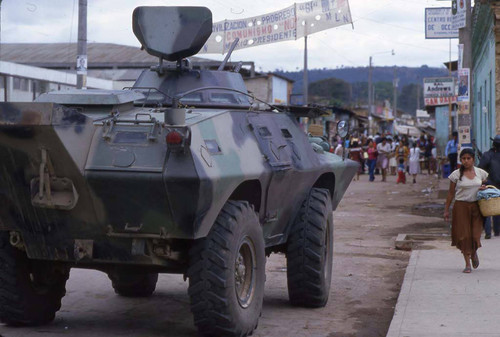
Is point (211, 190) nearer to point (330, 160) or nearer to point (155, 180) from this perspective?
point (155, 180)

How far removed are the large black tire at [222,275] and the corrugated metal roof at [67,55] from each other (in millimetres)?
42469

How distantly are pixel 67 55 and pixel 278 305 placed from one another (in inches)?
1819

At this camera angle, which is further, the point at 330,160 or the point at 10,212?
the point at 330,160

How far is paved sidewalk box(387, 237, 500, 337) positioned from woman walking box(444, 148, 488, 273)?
298mm

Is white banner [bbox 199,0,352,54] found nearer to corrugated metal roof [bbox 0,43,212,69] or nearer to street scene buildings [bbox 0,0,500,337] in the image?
street scene buildings [bbox 0,0,500,337]

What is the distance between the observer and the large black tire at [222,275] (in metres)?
7.45

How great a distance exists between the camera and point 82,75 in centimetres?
2003

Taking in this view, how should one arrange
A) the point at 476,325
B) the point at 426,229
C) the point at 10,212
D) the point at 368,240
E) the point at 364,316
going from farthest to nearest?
1. the point at 426,229
2. the point at 368,240
3. the point at 364,316
4. the point at 476,325
5. the point at 10,212

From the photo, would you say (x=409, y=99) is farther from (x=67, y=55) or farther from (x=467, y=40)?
(x=467, y=40)

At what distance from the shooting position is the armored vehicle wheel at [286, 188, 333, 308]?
9.34 meters

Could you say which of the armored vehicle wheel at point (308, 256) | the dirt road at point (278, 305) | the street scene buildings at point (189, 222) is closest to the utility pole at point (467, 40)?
the dirt road at point (278, 305)

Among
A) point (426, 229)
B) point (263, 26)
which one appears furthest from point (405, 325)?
point (263, 26)

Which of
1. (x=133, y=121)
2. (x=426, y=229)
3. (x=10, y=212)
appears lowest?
(x=426, y=229)

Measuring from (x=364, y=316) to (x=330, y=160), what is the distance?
1.83 metres
